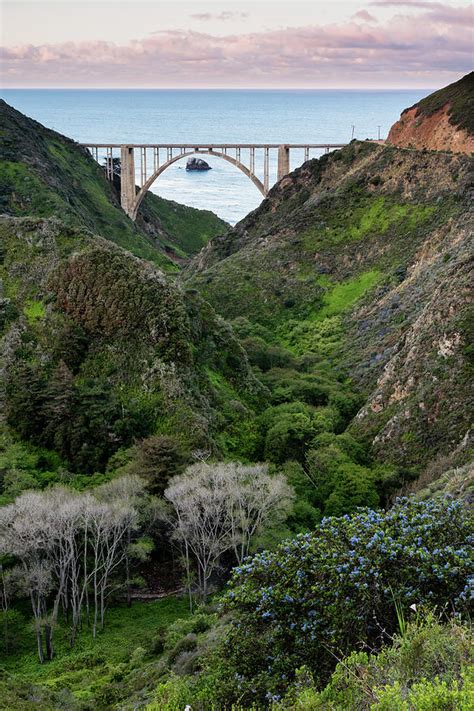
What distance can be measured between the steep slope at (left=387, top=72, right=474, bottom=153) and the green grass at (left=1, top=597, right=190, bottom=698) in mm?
53525

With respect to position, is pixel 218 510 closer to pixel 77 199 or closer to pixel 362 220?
pixel 362 220

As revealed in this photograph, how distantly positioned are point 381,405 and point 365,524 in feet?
83.6

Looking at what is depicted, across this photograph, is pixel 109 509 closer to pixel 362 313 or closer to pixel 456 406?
pixel 456 406

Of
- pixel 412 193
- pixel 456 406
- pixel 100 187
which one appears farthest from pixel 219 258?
pixel 456 406

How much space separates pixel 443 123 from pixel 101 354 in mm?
47980

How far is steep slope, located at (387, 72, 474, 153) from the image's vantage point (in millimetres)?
68188

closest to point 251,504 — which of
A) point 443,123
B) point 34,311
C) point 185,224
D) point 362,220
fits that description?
point 34,311

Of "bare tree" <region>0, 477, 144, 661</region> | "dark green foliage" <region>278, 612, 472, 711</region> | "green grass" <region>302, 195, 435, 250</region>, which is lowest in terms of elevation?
"bare tree" <region>0, 477, 144, 661</region>

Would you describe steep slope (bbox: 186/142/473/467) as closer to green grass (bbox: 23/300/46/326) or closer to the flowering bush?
green grass (bbox: 23/300/46/326)

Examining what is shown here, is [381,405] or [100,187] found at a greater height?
[100,187]

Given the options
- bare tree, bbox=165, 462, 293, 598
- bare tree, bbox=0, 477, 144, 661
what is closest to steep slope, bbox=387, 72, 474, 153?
bare tree, bbox=165, 462, 293, 598

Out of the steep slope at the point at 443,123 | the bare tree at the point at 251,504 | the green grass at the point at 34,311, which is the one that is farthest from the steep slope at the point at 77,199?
the bare tree at the point at 251,504

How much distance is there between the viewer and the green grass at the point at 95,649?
21531mm

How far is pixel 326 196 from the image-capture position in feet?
237
